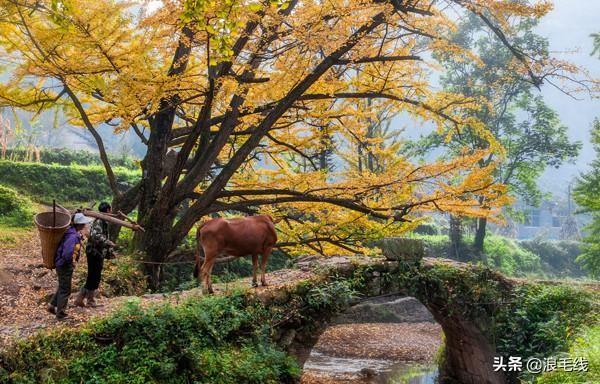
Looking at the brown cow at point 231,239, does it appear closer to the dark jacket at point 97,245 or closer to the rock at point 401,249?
the dark jacket at point 97,245

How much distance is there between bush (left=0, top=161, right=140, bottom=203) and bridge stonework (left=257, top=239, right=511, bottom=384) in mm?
12722

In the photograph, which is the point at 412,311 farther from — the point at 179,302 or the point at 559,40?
the point at 559,40

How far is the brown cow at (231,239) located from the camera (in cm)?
741

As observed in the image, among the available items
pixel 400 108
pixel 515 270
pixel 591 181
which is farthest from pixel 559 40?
pixel 400 108

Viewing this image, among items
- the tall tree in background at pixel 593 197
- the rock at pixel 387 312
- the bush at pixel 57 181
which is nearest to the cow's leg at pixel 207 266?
the rock at pixel 387 312

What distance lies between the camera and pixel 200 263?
789 centimetres

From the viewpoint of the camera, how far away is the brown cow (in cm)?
741

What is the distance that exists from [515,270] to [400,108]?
22871mm

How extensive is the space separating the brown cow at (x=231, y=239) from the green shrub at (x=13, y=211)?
981 centimetres

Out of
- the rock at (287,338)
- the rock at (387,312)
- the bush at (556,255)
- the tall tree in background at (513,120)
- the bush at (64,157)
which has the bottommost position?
the rock at (387,312)

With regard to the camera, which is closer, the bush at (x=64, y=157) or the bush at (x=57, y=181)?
the bush at (x=57, y=181)

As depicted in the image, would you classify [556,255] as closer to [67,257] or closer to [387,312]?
[387,312]

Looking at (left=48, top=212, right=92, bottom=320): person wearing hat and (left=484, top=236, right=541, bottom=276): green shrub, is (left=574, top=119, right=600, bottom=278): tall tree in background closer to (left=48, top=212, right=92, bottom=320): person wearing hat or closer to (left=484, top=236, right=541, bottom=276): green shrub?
(left=484, top=236, right=541, bottom=276): green shrub

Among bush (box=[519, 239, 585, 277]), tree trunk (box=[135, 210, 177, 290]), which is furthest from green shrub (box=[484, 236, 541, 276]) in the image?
tree trunk (box=[135, 210, 177, 290])
